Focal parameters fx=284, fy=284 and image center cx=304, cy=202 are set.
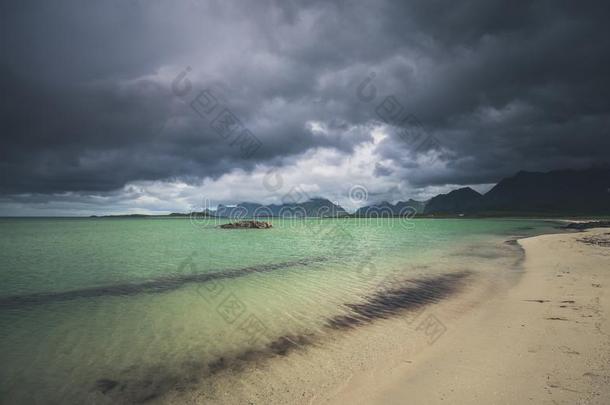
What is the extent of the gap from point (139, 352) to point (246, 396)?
500 cm

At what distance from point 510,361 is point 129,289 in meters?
20.5

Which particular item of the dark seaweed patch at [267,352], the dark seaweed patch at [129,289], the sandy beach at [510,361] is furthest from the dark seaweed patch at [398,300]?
the dark seaweed patch at [129,289]

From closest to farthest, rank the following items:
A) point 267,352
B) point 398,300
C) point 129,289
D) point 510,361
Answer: point 510,361, point 267,352, point 398,300, point 129,289

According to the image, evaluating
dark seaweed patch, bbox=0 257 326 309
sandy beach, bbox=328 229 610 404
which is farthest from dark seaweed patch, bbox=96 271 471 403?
dark seaweed patch, bbox=0 257 326 309


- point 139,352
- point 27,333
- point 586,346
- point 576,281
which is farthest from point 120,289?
point 576,281

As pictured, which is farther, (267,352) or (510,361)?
(267,352)

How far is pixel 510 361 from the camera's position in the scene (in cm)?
798

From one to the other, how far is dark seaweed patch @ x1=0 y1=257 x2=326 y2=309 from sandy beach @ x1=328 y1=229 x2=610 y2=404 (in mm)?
15787

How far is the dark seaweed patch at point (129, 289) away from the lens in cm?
1625

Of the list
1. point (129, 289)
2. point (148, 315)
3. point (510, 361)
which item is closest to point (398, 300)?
point (510, 361)

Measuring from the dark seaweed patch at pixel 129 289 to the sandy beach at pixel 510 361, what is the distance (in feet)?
51.8

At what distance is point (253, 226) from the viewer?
102812mm

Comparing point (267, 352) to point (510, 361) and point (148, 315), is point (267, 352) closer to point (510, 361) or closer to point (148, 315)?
point (510, 361)

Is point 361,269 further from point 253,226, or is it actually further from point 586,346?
point 253,226
